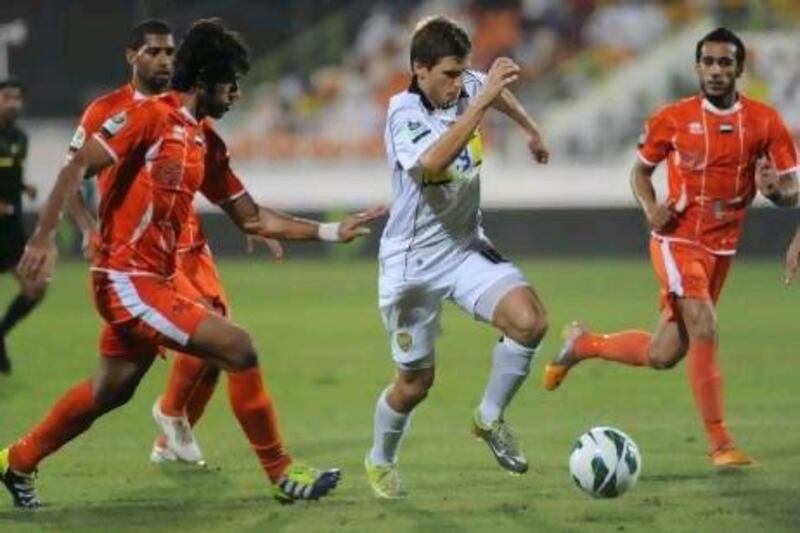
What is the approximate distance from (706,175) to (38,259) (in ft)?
12.9

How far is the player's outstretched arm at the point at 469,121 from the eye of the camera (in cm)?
764

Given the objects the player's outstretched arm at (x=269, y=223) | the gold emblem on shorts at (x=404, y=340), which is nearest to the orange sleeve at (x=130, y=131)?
the player's outstretched arm at (x=269, y=223)

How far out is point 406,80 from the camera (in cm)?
2925

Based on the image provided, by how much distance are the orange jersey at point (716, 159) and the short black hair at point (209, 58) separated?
9.33ft

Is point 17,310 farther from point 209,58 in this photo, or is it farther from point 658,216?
point 209,58

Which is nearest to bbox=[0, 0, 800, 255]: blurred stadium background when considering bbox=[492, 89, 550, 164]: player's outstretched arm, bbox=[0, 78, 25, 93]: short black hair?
bbox=[0, 78, 25, 93]: short black hair

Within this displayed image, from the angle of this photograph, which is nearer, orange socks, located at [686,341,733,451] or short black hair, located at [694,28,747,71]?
orange socks, located at [686,341,733,451]

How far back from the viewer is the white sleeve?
8.01 meters

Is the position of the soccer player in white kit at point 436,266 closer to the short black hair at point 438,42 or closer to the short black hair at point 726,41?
the short black hair at point 438,42

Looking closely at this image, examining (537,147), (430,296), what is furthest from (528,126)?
(430,296)

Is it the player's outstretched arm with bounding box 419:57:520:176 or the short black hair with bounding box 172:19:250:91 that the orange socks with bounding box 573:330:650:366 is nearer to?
the player's outstretched arm with bounding box 419:57:520:176

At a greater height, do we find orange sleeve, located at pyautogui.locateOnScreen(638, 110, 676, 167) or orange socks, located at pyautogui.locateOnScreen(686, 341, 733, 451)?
orange sleeve, located at pyautogui.locateOnScreen(638, 110, 676, 167)

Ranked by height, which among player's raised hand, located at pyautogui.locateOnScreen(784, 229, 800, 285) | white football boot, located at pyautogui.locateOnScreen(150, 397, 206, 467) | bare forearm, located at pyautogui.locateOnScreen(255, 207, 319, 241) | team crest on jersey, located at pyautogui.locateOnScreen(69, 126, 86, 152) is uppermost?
team crest on jersey, located at pyautogui.locateOnScreen(69, 126, 86, 152)

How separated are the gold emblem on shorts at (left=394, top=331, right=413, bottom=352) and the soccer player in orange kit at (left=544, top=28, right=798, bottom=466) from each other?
5.95ft
